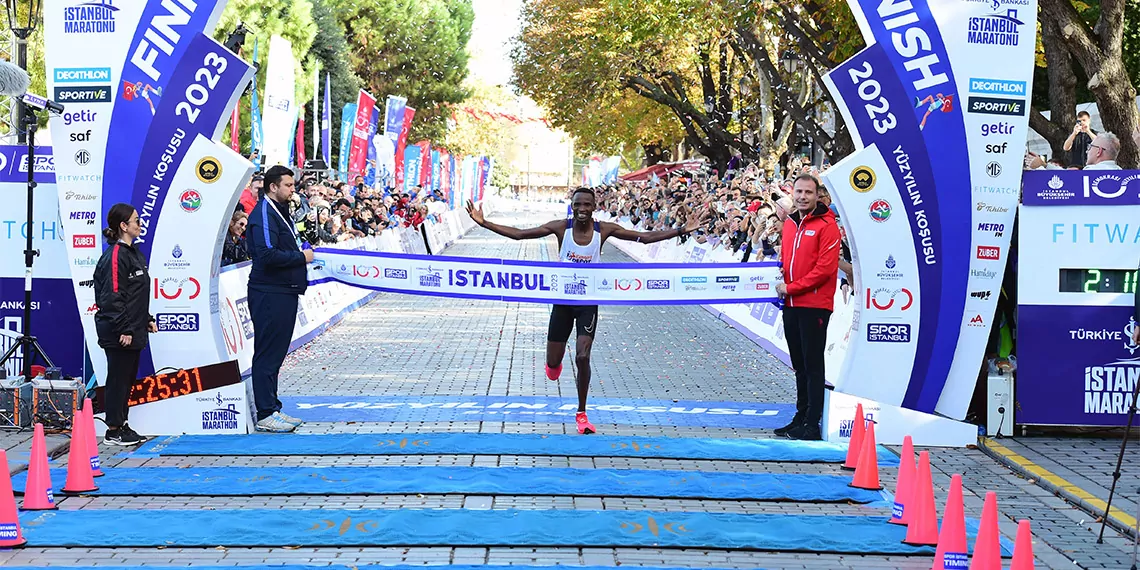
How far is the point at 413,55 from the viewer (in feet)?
218

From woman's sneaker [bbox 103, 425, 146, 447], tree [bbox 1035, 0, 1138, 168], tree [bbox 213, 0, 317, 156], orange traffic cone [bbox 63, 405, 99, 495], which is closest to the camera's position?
orange traffic cone [bbox 63, 405, 99, 495]

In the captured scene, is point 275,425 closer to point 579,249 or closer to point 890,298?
point 579,249

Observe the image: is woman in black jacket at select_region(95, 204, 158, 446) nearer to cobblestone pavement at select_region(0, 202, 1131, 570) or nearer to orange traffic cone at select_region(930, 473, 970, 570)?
cobblestone pavement at select_region(0, 202, 1131, 570)

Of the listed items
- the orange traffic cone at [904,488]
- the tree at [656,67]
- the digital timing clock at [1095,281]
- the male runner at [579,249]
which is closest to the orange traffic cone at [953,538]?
the orange traffic cone at [904,488]

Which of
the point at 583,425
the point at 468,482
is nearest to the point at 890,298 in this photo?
the point at 583,425

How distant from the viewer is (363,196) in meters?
26.8

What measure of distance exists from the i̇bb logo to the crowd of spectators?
2.91 meters

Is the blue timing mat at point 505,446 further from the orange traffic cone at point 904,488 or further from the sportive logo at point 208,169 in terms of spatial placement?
the sportive logo at point 208,169

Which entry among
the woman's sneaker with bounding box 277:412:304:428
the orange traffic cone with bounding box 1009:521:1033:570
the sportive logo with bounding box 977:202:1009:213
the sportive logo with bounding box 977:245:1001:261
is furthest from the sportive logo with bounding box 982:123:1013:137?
the woman's sneaker with bounding box 277:412:304:428

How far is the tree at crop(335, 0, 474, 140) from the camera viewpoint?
65.0 metres

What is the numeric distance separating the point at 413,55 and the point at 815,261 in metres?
57.9

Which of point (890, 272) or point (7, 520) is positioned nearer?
point (7, 520)

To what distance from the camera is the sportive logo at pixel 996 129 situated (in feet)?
33.9

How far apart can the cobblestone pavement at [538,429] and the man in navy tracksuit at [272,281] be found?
466mm
